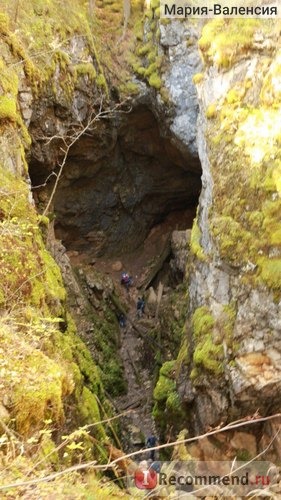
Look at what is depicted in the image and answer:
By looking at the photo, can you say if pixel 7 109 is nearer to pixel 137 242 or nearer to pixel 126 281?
pixel 126 281

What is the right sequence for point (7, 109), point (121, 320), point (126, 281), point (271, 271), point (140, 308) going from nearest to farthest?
point (7, 109) → point (271, 271) → point (121, 320) → point (140, 308) → point (126, 281)

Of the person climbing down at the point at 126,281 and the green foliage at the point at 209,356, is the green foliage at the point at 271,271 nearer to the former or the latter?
the green foliage at the point at 209,356

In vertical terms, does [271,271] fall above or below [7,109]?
below

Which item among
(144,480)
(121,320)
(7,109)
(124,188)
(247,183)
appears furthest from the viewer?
(124,188)

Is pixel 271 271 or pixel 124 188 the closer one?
pixel 271 271

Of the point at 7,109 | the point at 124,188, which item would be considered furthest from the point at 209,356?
the point at 124,188

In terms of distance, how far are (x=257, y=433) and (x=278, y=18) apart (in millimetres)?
9175

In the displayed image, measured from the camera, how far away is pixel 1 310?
17.8ft

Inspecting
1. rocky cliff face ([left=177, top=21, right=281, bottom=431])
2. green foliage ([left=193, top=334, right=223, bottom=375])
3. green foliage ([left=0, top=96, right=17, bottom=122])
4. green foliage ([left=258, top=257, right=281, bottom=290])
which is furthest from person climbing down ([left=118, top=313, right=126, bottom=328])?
green foliage ([left=0, top=96, right=17, bottom=122])

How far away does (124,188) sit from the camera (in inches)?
741

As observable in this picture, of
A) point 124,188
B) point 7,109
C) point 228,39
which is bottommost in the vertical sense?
point 7,109

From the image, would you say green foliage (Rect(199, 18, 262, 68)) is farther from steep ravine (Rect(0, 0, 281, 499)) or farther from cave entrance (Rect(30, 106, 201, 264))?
cave entrance (Rect(30, 106, 201, 264))

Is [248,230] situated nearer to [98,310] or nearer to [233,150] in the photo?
[233,150]

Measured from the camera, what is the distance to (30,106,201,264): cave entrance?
16391mm
